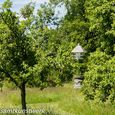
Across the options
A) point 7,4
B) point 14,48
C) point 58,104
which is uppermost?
point 7,4

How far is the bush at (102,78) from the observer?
2097 cm

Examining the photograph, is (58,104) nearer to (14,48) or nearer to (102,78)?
(14,48)

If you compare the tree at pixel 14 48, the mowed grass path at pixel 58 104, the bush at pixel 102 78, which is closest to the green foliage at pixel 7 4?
the tree at pixel 14 48

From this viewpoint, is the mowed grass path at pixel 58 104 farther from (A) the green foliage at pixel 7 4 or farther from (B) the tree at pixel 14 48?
(A) the green foliage at pixel 7 4

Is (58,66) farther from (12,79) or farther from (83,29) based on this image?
(83,29)

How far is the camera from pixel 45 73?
22719mm

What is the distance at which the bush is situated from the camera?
21.0 metres

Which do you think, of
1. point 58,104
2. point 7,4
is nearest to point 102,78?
point 7,4

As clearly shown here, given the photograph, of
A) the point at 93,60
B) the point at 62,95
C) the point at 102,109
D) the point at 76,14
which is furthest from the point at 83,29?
the point at 93,60

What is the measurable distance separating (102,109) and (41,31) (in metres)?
6.81

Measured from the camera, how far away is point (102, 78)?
21.6 m

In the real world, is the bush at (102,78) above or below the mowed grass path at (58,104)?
above

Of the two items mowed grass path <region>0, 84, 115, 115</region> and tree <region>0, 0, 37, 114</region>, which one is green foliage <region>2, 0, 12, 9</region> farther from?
mowed grass path <region>0, 84, 115, 115</region>

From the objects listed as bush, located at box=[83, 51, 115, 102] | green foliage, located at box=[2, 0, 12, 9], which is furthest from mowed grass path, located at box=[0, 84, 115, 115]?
green foliage, located at box=[2, 0, 12, 9]
